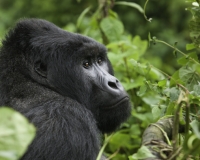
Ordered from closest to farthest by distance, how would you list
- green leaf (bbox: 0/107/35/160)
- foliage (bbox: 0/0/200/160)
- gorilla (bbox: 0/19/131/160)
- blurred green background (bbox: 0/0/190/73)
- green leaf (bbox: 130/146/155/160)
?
green leaf (bbox: 0/107/35/160)
green leaf (bbox: 130/146/155/160)
foliage (bbox: 0/0/200/160)
gorilla (bbox: 0/19/131/160)
blurred green background (bbox: 0/0/190/73)

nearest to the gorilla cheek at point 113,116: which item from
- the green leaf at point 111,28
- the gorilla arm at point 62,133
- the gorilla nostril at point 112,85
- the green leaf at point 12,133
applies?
the gorilla nostril at point 112,85

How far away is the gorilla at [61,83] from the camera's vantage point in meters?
2.67

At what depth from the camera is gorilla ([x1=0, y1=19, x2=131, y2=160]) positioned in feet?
8.77

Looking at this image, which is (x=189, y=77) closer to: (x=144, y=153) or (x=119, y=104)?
(x=119, y=104)

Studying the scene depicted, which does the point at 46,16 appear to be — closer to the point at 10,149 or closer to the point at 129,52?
the point at 129,52

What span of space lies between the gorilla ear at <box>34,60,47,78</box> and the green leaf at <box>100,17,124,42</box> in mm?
1591

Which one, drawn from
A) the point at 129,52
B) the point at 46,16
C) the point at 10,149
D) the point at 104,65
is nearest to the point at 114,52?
the point at 129,52

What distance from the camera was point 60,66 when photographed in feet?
9.82

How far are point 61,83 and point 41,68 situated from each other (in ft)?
0.55

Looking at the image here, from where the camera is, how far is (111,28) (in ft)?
14.8

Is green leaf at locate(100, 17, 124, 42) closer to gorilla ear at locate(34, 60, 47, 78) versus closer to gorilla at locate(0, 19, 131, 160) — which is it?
gorilla at locate(0, 19, 131, 160)

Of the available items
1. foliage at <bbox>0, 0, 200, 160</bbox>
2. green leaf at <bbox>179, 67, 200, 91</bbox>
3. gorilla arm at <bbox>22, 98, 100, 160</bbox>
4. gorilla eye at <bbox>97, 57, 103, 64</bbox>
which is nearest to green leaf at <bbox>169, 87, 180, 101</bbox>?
foliage at <bbox>0, 0, 200, 160</bbox>

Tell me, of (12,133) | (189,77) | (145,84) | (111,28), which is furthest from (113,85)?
(12,133)

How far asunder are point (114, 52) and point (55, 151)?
1.94 metres
